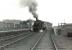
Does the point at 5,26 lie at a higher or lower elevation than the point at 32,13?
lower

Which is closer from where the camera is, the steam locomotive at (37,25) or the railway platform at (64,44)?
the railway platform at (64,44)

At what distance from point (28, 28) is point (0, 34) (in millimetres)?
35335

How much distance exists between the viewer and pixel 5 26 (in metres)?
40.9

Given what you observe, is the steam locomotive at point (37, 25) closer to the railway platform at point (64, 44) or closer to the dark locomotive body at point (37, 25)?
the dark locomotive body at point (37, 25)

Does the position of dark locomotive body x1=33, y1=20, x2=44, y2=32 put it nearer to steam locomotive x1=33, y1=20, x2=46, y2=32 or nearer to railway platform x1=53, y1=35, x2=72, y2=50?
steam locomotive x1=33, y1=20, x2=46, y2=32

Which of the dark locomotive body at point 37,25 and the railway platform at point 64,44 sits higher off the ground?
the dark locomotive body at point 37,25

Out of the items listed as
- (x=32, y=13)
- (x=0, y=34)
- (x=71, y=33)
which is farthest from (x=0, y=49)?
(x=32, y=13)

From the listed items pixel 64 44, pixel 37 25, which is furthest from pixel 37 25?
pixel 64 44

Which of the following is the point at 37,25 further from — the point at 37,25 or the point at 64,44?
the point at 64,44

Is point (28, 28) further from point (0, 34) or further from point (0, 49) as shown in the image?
point (0, 49)

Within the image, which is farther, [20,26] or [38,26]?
[20,26]

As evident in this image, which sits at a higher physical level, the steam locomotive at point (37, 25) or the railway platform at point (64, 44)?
the steam locomotive at point (37, 25)

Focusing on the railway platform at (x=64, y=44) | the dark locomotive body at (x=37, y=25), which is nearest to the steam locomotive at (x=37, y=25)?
the dark locomotive body at (x=37, y=25)

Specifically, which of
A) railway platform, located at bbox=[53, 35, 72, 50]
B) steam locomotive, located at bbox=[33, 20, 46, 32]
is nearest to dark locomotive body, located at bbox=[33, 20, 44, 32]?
steam locomotive, located at bbox=[33, 20, 46, 32]
